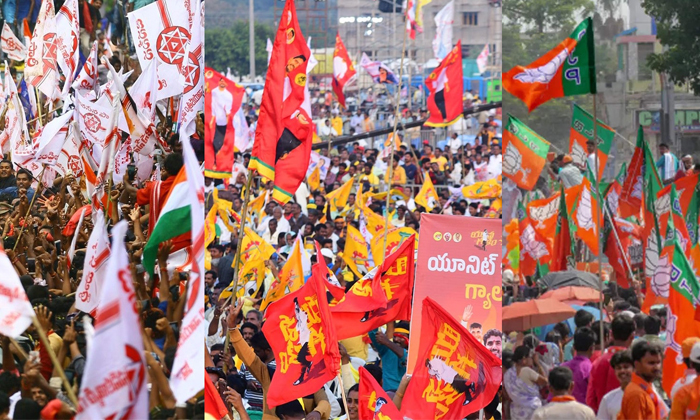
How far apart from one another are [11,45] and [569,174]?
34.2ft

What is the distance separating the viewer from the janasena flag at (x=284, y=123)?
8.41 meters

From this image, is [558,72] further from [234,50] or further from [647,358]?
[234,50]

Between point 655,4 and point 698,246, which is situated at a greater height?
point 655,4

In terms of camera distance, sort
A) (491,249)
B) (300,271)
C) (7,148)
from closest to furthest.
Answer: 1. (491,249)
2. (300,271)
3. (7,148)

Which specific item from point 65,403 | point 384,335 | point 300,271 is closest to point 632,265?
point 65,403

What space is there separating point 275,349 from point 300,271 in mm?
2442

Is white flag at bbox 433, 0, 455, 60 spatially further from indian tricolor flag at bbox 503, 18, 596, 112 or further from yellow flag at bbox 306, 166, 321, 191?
indian tricolor flag at bbox 503, 18, 596, 112

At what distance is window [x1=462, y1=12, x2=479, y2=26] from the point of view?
49.9m

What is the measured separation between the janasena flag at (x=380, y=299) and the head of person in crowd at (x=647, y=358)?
2.85 meters

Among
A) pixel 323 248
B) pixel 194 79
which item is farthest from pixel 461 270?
pixel 323 248

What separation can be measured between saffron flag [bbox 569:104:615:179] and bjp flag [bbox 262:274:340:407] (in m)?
2.00

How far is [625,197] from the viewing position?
432cm

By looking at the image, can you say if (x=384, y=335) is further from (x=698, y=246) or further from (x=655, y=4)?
(x=655, y=4)

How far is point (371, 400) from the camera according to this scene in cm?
535
